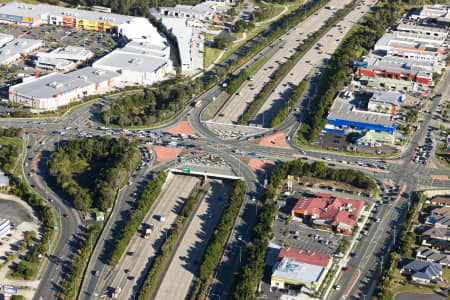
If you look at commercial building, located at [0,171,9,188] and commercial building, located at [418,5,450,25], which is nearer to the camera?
commercial building, located at [0,171,9,188]

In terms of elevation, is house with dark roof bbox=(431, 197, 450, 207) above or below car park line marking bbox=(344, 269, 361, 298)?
above

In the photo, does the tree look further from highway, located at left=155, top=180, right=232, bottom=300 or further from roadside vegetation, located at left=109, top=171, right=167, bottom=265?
roadside vegetation, located at left=109, top=171, right=167, bottom=265

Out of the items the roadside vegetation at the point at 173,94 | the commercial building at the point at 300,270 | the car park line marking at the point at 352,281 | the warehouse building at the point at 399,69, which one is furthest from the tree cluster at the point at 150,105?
the car park line marking at the point at 352,281

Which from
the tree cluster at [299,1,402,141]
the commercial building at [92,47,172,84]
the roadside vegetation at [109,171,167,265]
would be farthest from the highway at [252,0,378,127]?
the roadside vegetation at [109,171,167,265]

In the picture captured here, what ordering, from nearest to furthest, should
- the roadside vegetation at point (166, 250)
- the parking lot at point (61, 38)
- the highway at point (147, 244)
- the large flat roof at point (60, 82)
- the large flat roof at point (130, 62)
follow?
the roadside vegetation at point (166, 250) → the highway at point (147, 244) → the large flat roof at point (60, 82) → the large flat roof at point (130, 62) → the parking lot at point (61, 38)

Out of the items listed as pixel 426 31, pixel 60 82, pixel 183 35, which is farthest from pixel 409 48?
pixel 60 82

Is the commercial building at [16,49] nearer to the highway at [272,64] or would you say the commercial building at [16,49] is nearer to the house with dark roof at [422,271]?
the highway at [272,64]

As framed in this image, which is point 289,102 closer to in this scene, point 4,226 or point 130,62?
point 130,62
